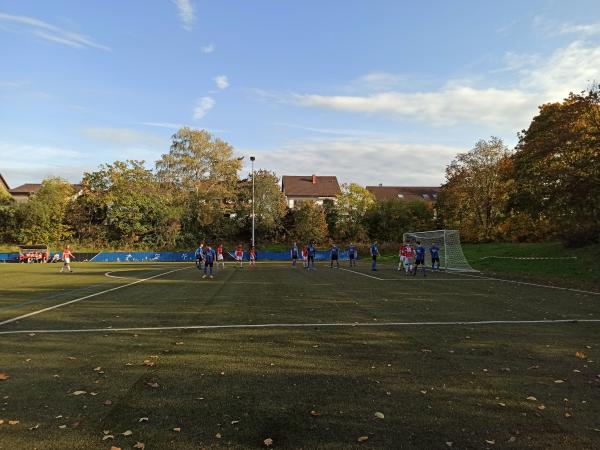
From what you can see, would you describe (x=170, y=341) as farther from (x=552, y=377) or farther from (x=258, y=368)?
(x=552, y=377)

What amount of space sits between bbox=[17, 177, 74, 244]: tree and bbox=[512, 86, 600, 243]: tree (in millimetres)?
57623

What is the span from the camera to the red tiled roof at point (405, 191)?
8797 centimetres

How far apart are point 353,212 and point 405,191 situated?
29.7 m

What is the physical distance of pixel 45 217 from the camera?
61938 mm

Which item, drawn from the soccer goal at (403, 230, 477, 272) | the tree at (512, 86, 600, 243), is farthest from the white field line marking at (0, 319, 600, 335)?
the soccer goal at (403, 230, 477, 272)

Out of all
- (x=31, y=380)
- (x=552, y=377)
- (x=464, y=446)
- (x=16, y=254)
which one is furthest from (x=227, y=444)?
(x=16, y=254)

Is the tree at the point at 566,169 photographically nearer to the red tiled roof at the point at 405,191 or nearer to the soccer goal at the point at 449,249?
the soccer goal at the point at 449,249

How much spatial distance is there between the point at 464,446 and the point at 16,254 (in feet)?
200

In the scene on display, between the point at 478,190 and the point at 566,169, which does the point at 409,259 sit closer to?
the point at 566,169

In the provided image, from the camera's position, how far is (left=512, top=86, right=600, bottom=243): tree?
889 inches

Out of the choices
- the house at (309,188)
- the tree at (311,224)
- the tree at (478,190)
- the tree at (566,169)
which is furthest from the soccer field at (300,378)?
the house at (309,188)

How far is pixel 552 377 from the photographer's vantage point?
19.5 feet

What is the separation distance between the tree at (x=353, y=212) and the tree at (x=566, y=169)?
105ft

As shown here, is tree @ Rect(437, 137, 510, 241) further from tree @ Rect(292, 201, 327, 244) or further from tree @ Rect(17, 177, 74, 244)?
tree @ Rect(17, 177, 74, 244)
